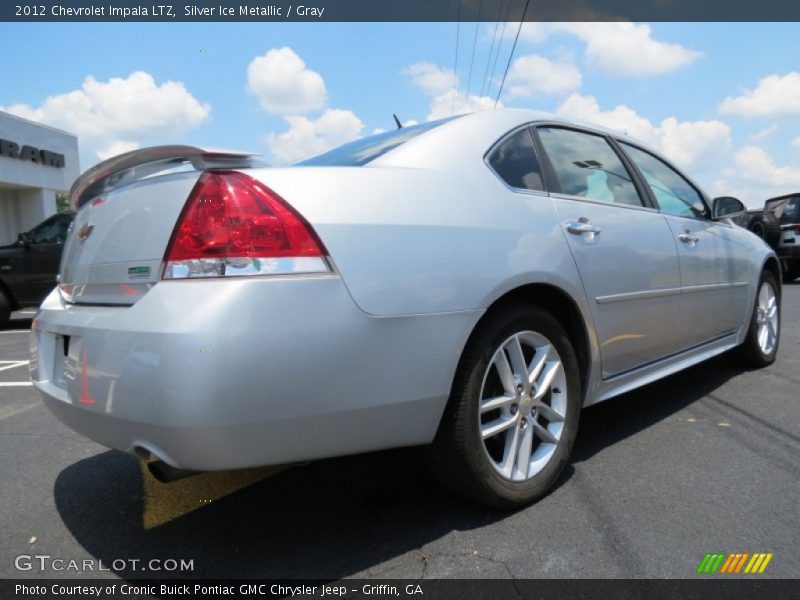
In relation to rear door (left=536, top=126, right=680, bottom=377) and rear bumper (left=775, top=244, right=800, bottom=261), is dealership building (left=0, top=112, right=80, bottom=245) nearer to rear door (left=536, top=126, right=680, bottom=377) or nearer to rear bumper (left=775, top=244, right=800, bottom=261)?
rear door (left=536, top=126, right=680, bottom=377)

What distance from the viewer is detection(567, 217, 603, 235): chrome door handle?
2.57 metres

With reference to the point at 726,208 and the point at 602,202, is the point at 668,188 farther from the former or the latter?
the point at 602,202

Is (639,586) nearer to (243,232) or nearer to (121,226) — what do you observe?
(243,232)

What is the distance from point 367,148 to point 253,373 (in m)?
1.33

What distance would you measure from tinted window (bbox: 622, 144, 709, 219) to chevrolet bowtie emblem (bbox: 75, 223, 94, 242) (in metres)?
2.75

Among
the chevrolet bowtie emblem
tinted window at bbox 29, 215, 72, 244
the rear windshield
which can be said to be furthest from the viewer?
tinted window at bbox 29, 215, 72, 244

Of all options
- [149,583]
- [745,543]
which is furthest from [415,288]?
[745,543]

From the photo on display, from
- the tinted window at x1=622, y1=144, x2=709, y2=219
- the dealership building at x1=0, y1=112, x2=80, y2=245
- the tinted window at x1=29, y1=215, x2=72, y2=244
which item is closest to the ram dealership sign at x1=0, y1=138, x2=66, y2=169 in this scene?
the dealership building at x1=0, y1=112, x2=80, y2=245

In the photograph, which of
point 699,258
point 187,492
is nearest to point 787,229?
point 699,258

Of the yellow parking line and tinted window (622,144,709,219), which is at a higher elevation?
tinted window (622,144,709,219)

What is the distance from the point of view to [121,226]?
6.77ft

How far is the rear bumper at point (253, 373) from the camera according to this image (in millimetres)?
1673

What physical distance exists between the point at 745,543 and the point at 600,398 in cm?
86

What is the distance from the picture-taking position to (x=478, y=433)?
2.14 meters
